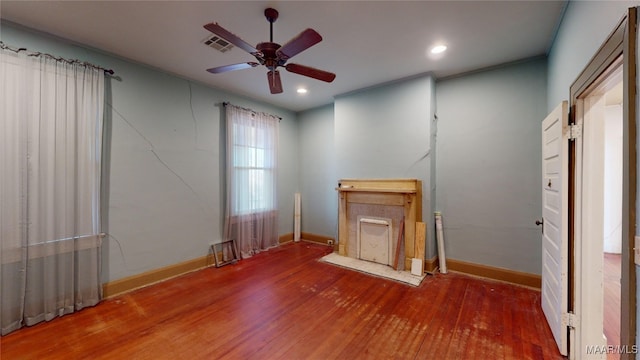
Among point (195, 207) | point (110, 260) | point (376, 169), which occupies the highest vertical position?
point (376, 169)

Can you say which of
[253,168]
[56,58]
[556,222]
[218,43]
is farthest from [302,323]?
[56,58]

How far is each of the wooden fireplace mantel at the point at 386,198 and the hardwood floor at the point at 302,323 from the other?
0.67 m

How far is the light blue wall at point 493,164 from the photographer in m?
2.95

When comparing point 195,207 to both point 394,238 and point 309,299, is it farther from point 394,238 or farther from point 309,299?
point 394,238

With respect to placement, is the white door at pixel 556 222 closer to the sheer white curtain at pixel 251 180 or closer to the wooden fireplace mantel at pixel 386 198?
the wooden fireplace mantel at pixel 386 198

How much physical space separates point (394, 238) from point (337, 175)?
4.51 ft

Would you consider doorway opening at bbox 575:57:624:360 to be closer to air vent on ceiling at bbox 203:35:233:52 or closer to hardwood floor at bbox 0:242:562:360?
hardwood floor at bbox 0:242:562:360

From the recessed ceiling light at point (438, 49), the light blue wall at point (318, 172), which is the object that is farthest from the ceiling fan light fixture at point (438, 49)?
the light blue wall at point (318, 172)

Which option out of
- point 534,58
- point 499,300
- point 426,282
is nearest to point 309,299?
point 426,282

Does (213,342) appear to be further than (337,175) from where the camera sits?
No

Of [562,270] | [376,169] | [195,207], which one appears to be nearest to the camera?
[562,270]

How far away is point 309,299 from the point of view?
271cm

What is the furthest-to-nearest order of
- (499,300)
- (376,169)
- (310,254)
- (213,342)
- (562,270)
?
(310,254)
(376,169)
(499,300)
(213,342)
(562,270)

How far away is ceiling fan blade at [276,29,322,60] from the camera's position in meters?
1.68
